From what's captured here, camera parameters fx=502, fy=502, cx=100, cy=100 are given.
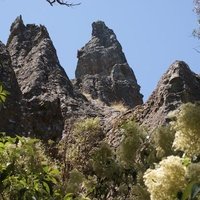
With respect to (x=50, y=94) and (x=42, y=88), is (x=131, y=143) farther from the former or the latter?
(x=42, y=88)

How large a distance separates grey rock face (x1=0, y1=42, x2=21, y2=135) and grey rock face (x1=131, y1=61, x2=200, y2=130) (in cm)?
338

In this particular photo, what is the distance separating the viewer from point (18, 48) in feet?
80.8

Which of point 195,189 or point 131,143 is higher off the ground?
point 131,143

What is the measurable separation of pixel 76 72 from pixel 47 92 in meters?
26.5

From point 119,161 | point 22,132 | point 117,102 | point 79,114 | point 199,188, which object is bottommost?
point 199,188

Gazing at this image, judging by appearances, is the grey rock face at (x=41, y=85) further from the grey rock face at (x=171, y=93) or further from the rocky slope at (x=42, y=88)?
the grey rock face at (x=171, y=93)

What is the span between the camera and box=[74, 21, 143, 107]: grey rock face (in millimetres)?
36500

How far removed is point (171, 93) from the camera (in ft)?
Result: 41.3

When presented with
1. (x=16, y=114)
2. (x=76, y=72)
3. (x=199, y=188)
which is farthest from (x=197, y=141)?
(x=76, y=72)

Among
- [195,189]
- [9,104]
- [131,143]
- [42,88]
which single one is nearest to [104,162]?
[131,143]

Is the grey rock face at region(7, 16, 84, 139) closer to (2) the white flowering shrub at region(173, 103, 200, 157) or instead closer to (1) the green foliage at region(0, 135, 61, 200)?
(1) the green foliage at region(0, 135, 61, 200)

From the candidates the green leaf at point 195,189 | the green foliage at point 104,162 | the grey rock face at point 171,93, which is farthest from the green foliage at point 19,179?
the grey rock face at point 171,93

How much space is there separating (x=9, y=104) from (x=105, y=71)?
1192 inches

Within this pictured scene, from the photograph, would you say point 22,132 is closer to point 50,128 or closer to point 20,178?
point 50,128
